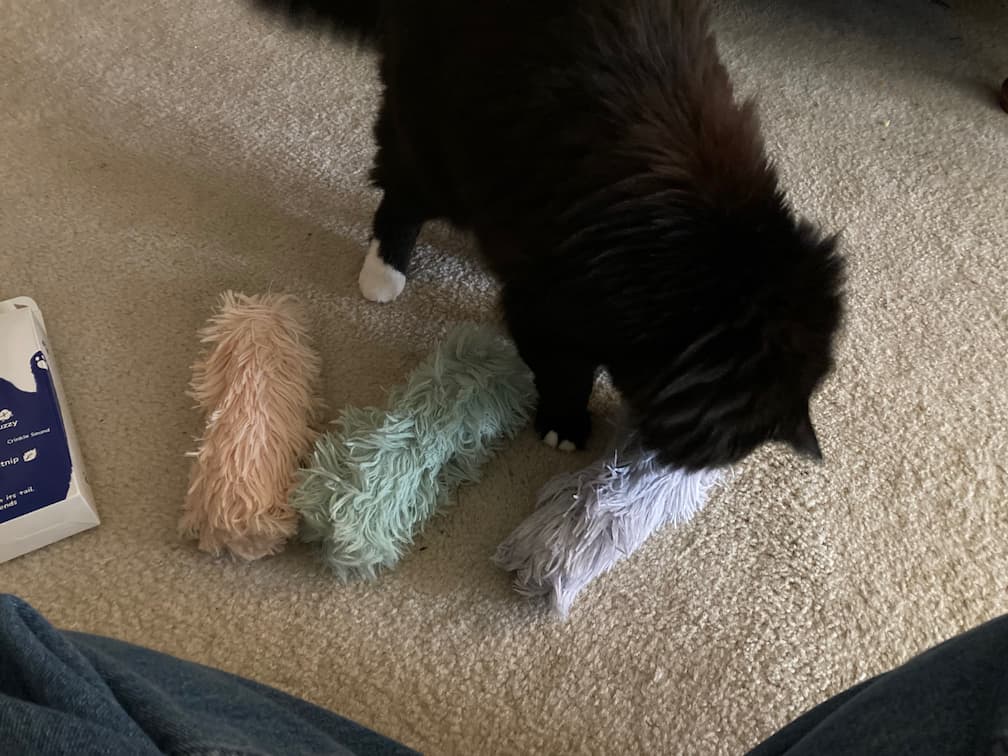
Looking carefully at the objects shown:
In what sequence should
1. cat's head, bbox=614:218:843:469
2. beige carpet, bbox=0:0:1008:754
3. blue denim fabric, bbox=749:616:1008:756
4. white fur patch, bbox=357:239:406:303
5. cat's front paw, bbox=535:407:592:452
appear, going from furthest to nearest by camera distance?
white fur patch, bbox=357:239:406:303 → cat's front paw, bbox=535:407:592:452 → beige carpet, bbox=0:0:1008:754 → cat's head, bbox=614:218:843:469 → blue denim fabric, bbox=749:616:1008:756

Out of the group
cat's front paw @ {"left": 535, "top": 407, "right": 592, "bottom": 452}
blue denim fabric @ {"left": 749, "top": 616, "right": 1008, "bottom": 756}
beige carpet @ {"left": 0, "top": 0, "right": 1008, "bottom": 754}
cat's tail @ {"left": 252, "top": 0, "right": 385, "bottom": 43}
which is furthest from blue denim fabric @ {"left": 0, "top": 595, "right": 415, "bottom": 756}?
cat's tail @ {"left": 252, "top": 0, "right": 385, "bottom": 43}

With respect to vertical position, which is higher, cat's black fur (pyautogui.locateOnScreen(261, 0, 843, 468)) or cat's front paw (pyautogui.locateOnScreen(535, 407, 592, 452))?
cat's black fur (pyautogui.locateOnScreen(261, 0, 843, 468))

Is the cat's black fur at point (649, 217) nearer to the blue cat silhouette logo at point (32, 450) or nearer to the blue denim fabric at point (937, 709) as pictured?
the blue denim fabric at point (937, 709)

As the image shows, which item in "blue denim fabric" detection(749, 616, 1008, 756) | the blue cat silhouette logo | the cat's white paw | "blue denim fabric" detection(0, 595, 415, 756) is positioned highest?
"blue denim fabric" detection(749, 616, 1008, 756)

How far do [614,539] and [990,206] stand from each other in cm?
95

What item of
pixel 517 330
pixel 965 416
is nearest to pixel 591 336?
pixel 517 330

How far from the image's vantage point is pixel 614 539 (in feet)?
3.00

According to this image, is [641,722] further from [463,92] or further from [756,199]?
[463,92]

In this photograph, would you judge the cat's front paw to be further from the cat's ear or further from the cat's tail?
the cat's tail

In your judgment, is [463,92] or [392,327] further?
[392,327]

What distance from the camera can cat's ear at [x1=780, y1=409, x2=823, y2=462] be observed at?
817 mm

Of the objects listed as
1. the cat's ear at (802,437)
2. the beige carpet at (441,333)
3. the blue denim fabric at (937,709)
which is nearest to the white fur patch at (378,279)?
the beige carpet at (441,333)

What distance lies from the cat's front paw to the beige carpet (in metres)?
0.02

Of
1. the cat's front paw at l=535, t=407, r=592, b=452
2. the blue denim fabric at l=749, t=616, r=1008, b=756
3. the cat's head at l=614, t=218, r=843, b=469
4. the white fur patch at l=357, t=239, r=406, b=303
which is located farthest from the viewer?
the white fur patch at l=357, t=239, r=406, b=303
